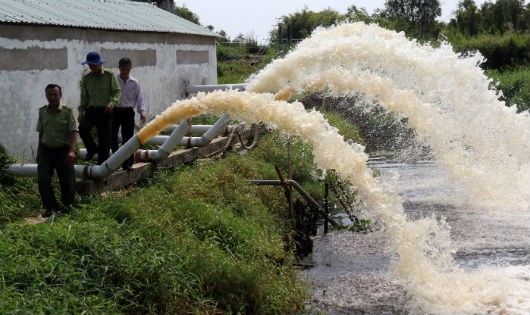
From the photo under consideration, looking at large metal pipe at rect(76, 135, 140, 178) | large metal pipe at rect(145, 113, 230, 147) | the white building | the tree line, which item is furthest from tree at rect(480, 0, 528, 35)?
large metal pipe at rect(76, 135, 140, 178)

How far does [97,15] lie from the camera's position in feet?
45.3

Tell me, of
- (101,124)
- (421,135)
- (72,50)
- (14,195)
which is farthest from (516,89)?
(14,195)

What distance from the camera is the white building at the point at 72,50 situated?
10336mm

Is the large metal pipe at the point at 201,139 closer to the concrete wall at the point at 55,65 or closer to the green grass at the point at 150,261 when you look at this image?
the concrete wall at the point at 55,65

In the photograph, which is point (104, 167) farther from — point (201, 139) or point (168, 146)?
point (201, 139)

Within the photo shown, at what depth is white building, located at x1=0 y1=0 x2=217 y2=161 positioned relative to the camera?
10.3 meters

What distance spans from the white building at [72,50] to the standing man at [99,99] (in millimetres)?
1666

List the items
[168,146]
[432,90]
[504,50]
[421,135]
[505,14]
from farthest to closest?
[505,14] → [504,50] → [421,135] → [432,90] → [168,146]

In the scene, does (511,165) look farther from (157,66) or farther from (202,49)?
(202,49)

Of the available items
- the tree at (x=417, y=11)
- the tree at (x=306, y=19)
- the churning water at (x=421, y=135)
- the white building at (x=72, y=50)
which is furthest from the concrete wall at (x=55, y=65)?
the tree at (x=417, y=11)

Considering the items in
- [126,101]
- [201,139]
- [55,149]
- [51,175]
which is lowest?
[201,139]

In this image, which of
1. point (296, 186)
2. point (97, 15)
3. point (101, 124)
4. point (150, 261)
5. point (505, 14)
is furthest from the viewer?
point (505, 14)

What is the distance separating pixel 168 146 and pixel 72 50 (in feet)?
11.5

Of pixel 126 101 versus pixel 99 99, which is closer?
pixel 99 99
